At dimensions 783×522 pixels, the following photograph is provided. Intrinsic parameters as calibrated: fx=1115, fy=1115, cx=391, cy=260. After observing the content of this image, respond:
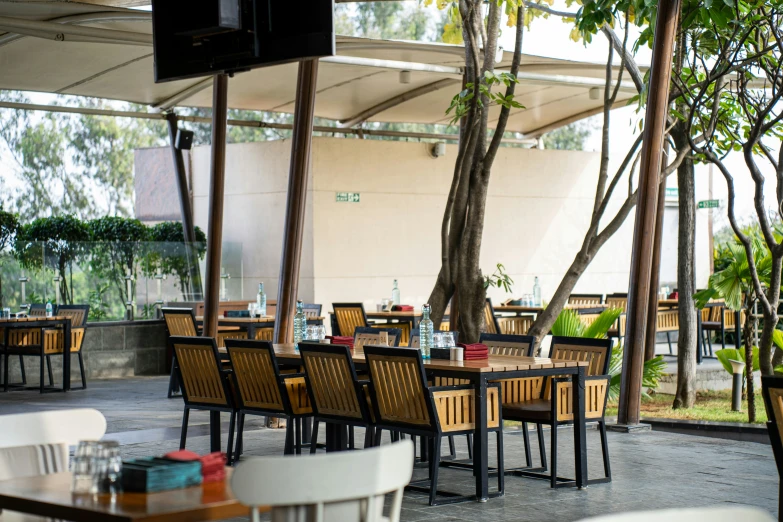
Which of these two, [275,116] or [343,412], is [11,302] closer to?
[343,412]

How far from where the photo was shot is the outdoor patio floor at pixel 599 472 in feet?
18.7

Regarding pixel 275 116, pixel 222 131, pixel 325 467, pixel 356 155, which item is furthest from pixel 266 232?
pixel 275 116

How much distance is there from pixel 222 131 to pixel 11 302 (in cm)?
485

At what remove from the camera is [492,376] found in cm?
587

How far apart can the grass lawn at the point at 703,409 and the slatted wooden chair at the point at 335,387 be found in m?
4.07

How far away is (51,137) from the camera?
108 feet

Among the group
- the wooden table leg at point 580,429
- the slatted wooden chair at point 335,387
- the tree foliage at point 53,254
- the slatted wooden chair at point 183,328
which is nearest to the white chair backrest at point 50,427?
the slatted wooden chair at point 335,387

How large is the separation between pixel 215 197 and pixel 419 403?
4.59 m

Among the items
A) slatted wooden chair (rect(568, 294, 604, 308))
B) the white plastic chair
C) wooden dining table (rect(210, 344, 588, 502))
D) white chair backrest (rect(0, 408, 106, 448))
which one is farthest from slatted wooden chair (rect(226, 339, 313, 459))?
slatted wooden chair (rect(568, 294, 604, 308))

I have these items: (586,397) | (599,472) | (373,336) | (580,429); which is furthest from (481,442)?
(373,336)

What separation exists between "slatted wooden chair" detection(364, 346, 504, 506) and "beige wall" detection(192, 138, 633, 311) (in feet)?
31.6

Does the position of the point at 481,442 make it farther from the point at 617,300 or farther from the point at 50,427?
the point at 617,300

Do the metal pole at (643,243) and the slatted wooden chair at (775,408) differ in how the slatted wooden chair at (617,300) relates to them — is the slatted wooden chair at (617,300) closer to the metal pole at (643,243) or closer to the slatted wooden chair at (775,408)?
the metal pole at (643,243)

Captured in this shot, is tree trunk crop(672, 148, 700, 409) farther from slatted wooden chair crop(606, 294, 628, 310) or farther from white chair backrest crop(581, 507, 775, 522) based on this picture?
white chair backrest crop(581, 507, 775, 522)
